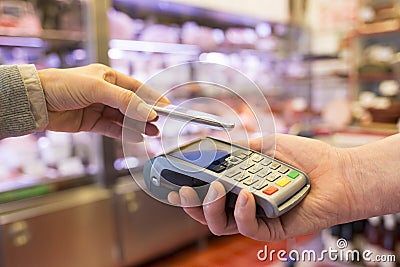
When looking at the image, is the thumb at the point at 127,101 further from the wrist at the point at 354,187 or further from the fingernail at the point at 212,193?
the wrist at the point at 354,187

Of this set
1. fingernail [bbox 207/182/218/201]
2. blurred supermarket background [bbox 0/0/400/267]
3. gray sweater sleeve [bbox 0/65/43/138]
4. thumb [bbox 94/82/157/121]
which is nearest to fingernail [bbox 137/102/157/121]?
thumb [bbox 94/82/157/121]

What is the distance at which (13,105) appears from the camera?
0.70 metres

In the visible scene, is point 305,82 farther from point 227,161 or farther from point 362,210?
point 227,161

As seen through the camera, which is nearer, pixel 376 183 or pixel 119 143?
pixel 376 183

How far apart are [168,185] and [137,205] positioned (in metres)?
1.49

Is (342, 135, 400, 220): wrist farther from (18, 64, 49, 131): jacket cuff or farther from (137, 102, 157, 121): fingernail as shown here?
(18, 64, 49, 131): jacket cuff

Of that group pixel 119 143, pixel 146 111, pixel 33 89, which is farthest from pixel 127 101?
pixel 119 143

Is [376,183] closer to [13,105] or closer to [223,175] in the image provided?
[223,175]

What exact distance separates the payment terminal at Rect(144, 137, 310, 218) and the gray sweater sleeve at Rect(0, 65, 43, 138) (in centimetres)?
28

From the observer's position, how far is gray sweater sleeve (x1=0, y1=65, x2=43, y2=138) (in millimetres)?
689

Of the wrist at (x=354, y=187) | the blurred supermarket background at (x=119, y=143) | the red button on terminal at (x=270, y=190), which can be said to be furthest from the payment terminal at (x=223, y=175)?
the blurred supermarket background at (x=119, y=143)

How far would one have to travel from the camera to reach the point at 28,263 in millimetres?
1598

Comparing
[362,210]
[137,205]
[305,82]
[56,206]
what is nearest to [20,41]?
[56,206]

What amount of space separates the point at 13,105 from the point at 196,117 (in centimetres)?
37
